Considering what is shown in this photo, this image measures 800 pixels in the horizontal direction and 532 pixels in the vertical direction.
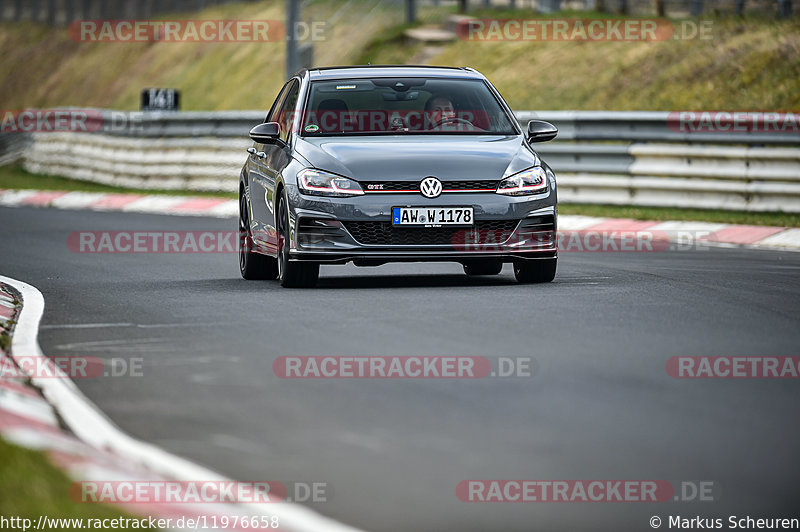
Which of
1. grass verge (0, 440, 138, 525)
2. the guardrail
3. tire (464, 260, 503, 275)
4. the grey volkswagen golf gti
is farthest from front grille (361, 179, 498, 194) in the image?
the guardrail

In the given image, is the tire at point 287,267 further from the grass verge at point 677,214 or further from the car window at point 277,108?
the grass verge at point 677,214

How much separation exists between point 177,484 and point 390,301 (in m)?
5.59

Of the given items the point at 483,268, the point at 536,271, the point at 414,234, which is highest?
the point at 414,234

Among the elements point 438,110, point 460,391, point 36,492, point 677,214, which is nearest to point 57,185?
point 677,214

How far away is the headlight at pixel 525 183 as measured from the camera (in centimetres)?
1174

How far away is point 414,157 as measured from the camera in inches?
464

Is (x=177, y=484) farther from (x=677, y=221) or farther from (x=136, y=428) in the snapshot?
(x=677, y=221)

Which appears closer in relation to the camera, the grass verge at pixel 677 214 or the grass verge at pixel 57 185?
the grass verge at pixel 677 214

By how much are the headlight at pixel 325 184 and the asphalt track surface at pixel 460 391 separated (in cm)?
70

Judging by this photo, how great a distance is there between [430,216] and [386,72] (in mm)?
1939

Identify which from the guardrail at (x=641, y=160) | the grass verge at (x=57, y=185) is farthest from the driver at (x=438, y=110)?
the grass verge at (x=57, y=185)

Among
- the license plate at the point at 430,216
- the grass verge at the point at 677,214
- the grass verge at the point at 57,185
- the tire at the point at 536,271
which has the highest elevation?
the license plate at the point at 430,216

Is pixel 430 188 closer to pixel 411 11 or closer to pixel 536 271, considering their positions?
pixel 536 271

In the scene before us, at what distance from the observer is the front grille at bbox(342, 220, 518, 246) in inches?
455
